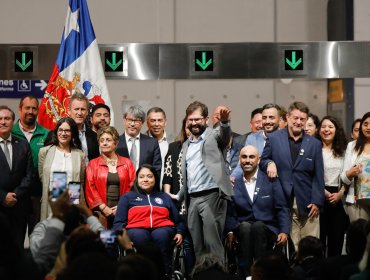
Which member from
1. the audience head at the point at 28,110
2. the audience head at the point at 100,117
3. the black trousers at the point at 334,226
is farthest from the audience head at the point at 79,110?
the black trousers at the point at 334,226

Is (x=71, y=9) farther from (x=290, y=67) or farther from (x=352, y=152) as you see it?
(x=352, y=152)

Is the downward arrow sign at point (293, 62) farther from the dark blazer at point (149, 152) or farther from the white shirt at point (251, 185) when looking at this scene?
the white shirt at point (251, 185)

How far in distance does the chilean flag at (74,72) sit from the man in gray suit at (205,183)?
8.44ft

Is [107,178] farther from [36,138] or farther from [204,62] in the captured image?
[204,62]

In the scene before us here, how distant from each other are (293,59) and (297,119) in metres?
4.43

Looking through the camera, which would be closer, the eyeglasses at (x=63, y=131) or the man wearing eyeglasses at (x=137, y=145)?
the eyeglasses at (x=63, y=131)

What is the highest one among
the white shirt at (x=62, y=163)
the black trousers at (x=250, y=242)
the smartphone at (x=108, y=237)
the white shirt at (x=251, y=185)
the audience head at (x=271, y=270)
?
the white shirt at (x=62, y=163)

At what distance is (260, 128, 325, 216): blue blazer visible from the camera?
36.8ft

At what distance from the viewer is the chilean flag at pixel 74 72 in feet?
42.0

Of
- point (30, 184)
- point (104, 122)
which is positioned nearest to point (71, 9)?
point (104, 122)

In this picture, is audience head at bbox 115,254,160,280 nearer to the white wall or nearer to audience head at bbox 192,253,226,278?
audience head at bbox 192,253,226,278

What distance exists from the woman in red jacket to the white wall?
6.13 metres

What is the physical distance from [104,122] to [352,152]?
2.90 m

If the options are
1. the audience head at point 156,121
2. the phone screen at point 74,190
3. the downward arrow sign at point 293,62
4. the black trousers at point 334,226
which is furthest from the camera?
the downward arrow sign at point 293,62
